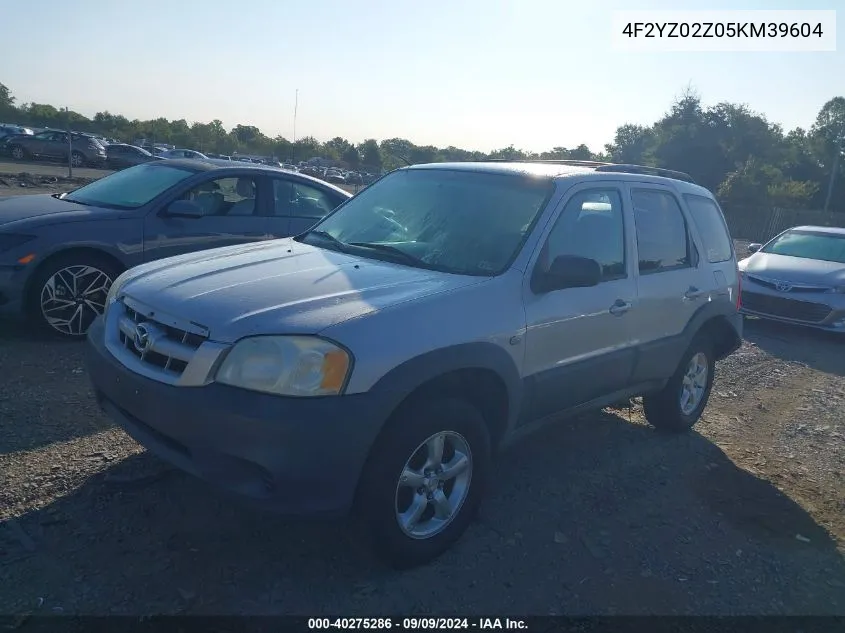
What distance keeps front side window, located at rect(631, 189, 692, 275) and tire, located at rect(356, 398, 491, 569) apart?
1874 millimetres

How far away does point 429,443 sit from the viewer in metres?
3.20

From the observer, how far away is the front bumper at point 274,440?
8.96 ft

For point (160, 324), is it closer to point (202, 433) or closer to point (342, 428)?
point (202, 433)

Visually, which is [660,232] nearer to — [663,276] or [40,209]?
[663,276]

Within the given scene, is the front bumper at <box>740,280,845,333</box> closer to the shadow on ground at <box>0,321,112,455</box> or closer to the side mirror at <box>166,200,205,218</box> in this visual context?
the side mirror at <box>166,200,205,218</box>

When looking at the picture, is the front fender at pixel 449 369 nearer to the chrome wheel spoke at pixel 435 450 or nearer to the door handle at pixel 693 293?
the chrome wheel spoke at pixel 435 450

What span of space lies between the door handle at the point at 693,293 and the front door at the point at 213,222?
401 centimetres

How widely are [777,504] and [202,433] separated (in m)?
3.60

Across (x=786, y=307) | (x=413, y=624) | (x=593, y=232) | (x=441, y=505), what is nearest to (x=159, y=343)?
(x=441, y=505)

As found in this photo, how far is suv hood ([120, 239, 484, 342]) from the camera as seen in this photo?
2.92 meters

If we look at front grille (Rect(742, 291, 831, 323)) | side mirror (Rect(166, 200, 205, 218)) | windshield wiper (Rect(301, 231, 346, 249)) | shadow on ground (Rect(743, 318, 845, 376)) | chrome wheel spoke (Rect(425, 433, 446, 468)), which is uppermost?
windshield wiper (Rect(301, 231, 346, 249))

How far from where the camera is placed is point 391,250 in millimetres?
3904

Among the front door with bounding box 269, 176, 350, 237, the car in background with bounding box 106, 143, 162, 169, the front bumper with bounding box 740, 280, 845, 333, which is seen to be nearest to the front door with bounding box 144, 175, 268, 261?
the front door with bounding box 269, 176, 350, 237

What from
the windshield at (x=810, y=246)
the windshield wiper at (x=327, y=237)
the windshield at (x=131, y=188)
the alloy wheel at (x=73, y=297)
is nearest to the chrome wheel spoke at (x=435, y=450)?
A: the windshield wiper at (x=327, y=237)
